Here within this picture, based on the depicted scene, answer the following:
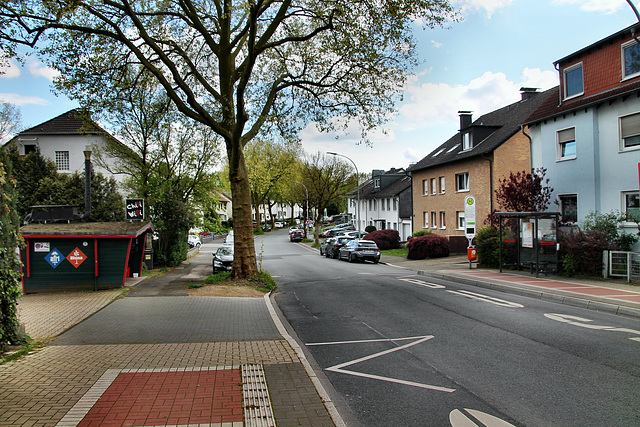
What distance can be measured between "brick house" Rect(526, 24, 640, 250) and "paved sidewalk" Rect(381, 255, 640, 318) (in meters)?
3.07

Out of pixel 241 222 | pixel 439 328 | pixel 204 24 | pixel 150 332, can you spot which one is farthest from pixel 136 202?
pixel 439 328

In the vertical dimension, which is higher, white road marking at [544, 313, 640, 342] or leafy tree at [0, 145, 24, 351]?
leafy tree at [0, 145, 24, 351]

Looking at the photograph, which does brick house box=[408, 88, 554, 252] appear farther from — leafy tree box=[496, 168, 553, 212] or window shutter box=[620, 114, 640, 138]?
window shutter box=[620, 114, 640, 138]

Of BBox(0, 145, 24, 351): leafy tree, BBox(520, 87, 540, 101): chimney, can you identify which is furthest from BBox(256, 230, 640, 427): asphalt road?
BBox(520, 87, 540, 101): chimney

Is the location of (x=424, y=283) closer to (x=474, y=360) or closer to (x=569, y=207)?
(x=569, y=207)

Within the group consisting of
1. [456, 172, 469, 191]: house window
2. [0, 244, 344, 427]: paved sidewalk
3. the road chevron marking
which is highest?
[456, 172, 469, 191]: house window

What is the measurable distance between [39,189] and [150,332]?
27.2 m

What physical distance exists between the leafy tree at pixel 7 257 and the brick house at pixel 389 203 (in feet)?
127

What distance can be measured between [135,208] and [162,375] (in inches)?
573

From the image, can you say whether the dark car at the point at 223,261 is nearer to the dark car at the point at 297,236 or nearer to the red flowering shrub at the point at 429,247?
the red flowering shrub at the point at 429,247

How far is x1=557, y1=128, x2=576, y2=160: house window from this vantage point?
18.7 metres

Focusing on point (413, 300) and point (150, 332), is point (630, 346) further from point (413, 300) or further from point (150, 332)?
point (150, 332)

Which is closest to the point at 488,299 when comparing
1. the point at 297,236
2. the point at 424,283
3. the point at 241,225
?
the point at 424,283

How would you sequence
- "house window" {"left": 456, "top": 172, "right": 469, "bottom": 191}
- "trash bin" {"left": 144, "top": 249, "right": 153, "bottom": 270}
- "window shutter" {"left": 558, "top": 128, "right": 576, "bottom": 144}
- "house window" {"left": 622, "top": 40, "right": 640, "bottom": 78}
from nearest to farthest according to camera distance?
"house window" {"left": 622, "top": 40, "right": 640, "bottom": 78} → "window shutter" {"left": 558, "top": 128, "right": 576, "bottom": 144} → "trash bin" {"left": 144, "top": 249, "right": 153, "bottom": 270} → "house window" {"left": 456, "top": 172, "right": 469, "bottom": 191}
